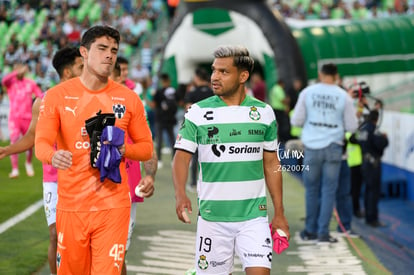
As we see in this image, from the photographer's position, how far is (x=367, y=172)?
12828 millimetres

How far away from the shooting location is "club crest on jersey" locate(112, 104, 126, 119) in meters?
5.52

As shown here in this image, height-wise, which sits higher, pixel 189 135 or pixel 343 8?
pixel 343 8

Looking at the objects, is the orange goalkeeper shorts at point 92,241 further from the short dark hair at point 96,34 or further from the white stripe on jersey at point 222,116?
the short dark hair at point 96,34

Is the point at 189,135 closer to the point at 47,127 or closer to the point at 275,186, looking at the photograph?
the point at 275,186

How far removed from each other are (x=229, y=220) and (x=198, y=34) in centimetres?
2050

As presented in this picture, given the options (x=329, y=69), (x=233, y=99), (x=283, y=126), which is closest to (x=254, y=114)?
(x=233, y=99)

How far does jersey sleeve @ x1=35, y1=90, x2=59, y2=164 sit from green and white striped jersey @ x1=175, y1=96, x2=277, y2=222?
89 cm

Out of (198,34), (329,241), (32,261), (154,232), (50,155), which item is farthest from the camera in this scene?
(198,34)

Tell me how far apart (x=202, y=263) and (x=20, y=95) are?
11080 mm

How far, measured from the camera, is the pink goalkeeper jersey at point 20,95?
16.1 m

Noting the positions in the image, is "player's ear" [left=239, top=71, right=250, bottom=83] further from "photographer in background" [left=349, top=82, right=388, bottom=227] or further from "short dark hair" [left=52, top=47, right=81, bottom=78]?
"photographer in background" [left=349, top=82, right=388, bottom=227]

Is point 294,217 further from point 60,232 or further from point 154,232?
point 60,232

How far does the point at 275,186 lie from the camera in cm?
582

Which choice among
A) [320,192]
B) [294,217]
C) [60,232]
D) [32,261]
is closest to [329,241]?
[320,192]
